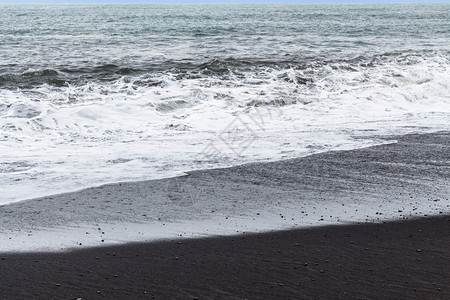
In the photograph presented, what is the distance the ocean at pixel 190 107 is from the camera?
6.64m

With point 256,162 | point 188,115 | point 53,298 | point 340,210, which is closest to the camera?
point 53,298

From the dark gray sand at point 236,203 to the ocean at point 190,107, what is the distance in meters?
0.44

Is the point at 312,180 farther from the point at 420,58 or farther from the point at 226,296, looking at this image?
the point at 420,58

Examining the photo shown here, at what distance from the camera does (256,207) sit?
4945mm

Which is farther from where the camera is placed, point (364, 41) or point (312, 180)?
point (364, 41)

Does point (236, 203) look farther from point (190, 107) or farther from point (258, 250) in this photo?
point (190, 107)

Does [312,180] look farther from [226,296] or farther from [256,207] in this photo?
[226,296]

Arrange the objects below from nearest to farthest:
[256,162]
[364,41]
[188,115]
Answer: [256,162] → [188,115] → [364,41]

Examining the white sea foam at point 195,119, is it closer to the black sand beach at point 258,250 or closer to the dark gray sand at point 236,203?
the dark gray sand at point 236,203

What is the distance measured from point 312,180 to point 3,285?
321 cm

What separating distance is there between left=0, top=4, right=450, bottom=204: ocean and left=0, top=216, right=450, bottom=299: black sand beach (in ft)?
5.80

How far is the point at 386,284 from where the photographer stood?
3.45 m

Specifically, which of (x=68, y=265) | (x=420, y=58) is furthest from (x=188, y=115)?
(x=420, y=58)

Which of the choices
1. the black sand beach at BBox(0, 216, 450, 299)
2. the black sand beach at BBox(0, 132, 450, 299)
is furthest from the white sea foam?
the black sand beach at BBox(0, 216, 450, 299)
